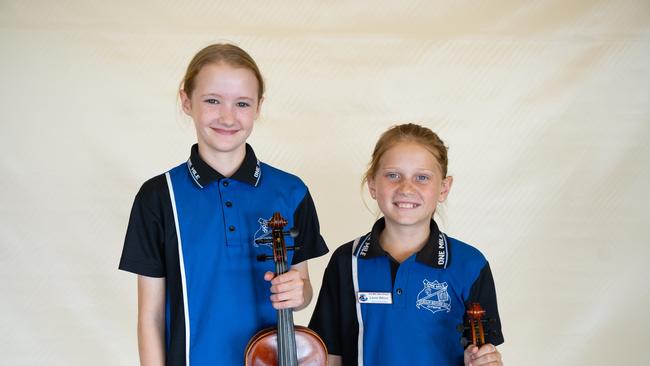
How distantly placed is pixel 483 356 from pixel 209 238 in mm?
760

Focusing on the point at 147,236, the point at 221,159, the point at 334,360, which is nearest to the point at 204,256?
the point at 147,236

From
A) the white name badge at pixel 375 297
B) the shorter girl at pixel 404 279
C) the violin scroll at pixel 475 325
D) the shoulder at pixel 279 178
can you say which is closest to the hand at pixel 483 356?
the violin scroll at pixel 475 325

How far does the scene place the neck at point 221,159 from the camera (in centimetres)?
211

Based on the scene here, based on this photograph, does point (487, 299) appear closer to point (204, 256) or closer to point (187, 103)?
point (204, 256)

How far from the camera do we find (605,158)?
3277 millimetres

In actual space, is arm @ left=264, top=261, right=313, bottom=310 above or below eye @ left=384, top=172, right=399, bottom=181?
below

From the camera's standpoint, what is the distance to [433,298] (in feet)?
6.77

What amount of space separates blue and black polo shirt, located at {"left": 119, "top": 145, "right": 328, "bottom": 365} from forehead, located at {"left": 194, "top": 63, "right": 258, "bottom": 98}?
19 cm

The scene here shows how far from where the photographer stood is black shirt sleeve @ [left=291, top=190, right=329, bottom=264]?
217cm

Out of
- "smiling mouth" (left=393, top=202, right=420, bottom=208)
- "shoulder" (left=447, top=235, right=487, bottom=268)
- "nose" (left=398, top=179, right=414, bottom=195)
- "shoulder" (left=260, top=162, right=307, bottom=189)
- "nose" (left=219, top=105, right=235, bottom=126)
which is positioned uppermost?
"nose" (left=219, top=105, right=235, bottom=126)

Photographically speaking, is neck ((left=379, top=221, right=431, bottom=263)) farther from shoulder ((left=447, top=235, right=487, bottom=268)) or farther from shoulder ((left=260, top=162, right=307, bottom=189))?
shoulder ((left=260, top=162, right=307, bottom=189))

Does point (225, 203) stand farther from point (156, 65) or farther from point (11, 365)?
point (11, 365)

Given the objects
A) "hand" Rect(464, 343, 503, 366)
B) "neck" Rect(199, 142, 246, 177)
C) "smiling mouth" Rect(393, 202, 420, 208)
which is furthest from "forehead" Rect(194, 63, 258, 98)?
"hand" Rect(464, 343, 503, 366)

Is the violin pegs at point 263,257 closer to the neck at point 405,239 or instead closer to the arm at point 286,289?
the arm at point 286,289
